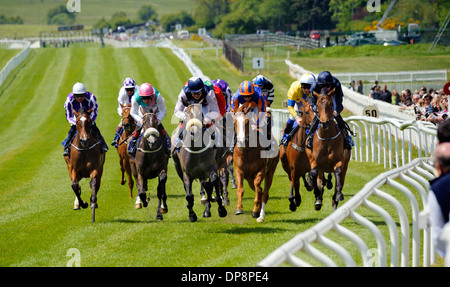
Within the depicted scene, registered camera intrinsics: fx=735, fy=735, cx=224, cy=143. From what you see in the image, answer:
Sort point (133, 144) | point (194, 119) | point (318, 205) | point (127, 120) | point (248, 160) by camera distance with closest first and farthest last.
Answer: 1. point (194, 119)
2. point (248, 160)
3. point (318, 205)
4. point (133, 144)
5. point (127, 120)

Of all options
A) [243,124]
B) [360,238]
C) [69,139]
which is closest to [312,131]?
[243,124]

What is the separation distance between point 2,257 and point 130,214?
3177 mm

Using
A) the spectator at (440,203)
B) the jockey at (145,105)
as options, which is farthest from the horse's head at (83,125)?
the spectator at (440,203)

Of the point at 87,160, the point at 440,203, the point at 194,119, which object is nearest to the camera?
the point at 440,203

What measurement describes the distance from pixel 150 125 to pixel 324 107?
8.81 ft

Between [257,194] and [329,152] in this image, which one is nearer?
[257,194]

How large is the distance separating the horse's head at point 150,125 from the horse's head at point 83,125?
113 centimetres

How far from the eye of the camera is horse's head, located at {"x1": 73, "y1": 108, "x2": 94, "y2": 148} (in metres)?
Answer: 12.0

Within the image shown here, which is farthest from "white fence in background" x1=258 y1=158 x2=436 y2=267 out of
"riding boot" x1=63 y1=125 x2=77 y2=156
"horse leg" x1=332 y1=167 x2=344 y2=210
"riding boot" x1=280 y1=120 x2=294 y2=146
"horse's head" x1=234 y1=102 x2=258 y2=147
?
"riding boot" x1=63 y1=125 x2=77 y2=156

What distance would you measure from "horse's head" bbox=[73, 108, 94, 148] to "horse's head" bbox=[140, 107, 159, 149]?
1.13 metres

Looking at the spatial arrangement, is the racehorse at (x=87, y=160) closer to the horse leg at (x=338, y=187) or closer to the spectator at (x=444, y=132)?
the horse leg at (x=338, y=187)

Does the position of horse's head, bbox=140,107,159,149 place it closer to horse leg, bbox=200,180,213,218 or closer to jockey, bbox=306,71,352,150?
Answer: horse leg, bbox=200,180,213,218

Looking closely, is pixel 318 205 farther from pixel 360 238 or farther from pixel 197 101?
pixel 360 238

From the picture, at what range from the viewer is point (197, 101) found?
11.2 metres
